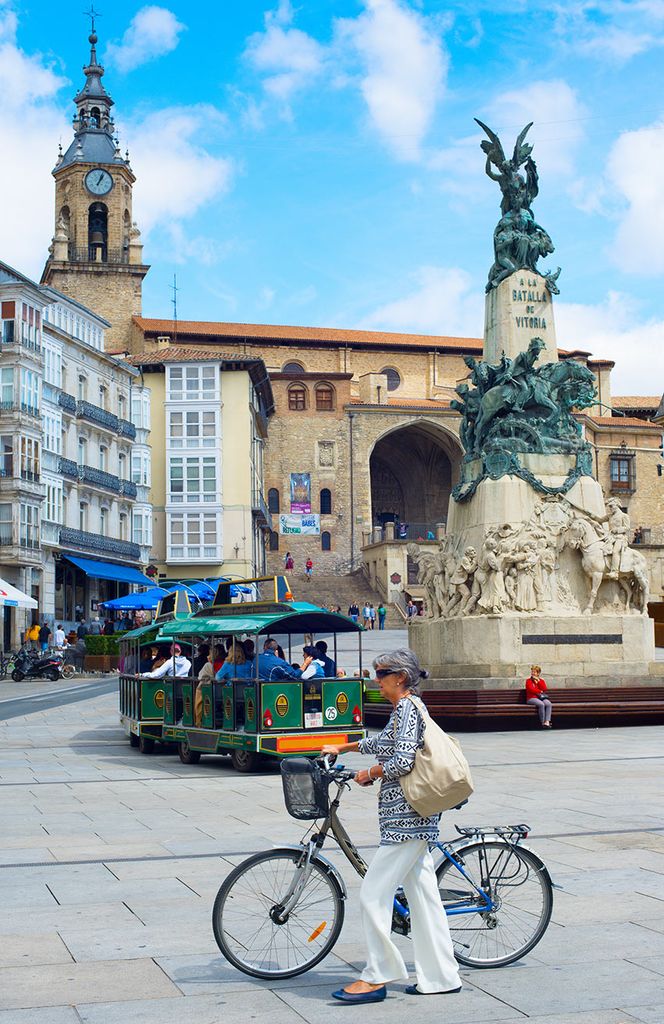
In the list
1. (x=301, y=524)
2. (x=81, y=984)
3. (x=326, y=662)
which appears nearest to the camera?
(x=81, y=984)

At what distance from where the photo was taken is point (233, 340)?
8556 centimetres

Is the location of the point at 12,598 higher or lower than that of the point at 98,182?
lower

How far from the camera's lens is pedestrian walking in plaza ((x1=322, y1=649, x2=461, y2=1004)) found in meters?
5.75

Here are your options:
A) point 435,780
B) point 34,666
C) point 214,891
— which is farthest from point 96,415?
point 435,780

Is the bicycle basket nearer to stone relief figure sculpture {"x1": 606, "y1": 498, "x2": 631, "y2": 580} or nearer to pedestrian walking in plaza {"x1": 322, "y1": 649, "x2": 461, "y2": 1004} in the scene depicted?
pedestrian walking in plaza {"x1": 322, "y1": 649, "x2": 461, "y2": 1004}

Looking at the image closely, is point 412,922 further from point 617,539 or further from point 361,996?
point 617,539

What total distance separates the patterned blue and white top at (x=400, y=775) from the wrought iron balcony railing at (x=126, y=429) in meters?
57.2

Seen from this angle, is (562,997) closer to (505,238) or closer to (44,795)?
(44,795)

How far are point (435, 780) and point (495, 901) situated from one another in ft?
2.93

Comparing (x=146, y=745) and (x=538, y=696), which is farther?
(x=538, y=696)

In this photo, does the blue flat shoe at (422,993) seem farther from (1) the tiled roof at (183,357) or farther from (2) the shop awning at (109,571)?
(1) the tiled roof at (183,357)

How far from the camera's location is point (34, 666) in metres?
39.1

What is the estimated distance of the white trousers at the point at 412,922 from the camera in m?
5.74

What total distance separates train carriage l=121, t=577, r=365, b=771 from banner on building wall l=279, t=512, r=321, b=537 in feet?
213
